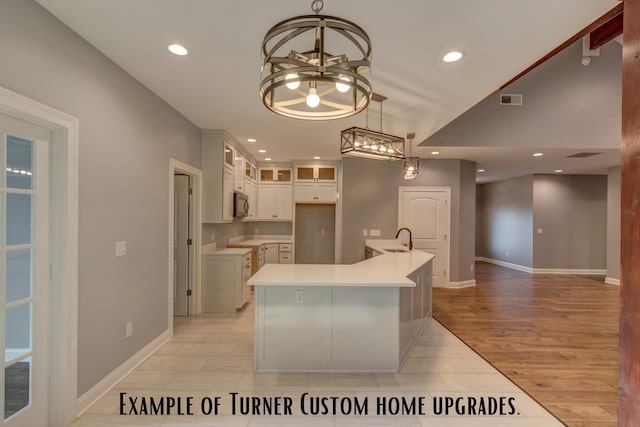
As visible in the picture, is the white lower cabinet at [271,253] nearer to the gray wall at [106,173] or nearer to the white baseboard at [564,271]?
the gray wall at [106,173]

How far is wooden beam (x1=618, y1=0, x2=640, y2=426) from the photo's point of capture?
1153 mm

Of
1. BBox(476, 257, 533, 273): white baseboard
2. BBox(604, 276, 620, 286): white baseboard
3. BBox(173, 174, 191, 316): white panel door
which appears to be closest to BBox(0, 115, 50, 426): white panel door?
BBox(173, 174, 191, 316): white panel door

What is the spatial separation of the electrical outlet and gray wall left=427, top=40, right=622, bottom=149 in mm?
4426

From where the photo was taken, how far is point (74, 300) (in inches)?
82.7

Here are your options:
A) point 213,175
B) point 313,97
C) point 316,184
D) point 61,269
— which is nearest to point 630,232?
point 313,97

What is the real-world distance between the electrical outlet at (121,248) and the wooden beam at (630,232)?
319 centimetres

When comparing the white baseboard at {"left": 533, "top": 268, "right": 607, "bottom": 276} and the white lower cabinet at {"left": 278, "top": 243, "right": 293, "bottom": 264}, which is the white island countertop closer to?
the white lower cabinet at {"left": 278, "top": 243, "right": 293, "bottom": 264}

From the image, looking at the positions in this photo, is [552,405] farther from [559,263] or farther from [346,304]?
[559,263]

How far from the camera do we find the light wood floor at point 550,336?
8.09ft

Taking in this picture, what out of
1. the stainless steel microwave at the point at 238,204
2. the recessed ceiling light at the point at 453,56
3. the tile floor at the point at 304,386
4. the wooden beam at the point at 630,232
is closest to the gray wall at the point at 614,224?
the tile floor at the point at 304,386

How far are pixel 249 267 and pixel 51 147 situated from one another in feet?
10.6

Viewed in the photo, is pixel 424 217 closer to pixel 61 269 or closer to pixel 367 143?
pixel 367 143

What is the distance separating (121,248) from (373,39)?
102 inches

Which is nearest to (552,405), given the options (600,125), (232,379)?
(232,379)
